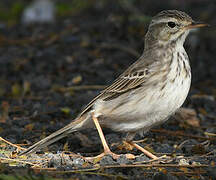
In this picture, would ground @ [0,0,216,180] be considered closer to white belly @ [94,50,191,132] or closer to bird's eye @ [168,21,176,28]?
white belly @ [94,50,191,132]

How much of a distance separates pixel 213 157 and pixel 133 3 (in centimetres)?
765

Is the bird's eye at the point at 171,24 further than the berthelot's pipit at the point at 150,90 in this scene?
Yes

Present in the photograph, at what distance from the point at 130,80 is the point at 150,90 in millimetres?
399

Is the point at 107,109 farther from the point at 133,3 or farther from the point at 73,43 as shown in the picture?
the point at 133,3

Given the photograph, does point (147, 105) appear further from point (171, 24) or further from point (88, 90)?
point (88, 90)

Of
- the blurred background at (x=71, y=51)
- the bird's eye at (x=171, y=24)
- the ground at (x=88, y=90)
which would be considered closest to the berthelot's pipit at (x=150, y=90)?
the bird's eye at (x=171, y=24)

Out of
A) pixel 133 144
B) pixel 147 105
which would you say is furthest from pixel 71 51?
pixel 147 105

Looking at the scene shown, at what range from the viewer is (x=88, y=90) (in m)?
8.48

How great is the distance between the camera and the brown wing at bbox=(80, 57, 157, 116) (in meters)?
5.77

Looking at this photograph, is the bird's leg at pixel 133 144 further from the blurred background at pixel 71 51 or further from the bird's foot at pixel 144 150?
the blurred background at pixel 71 51

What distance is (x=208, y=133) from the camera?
6.51m

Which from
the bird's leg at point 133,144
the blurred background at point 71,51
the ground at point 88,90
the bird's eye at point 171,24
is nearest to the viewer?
the ground at point 88,90

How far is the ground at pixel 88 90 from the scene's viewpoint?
5.00 metres

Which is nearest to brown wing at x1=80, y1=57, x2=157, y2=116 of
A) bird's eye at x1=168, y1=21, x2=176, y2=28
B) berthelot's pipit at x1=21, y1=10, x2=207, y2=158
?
berthelot's pipit at x1=21, y1=10, x2=207, y2=158
